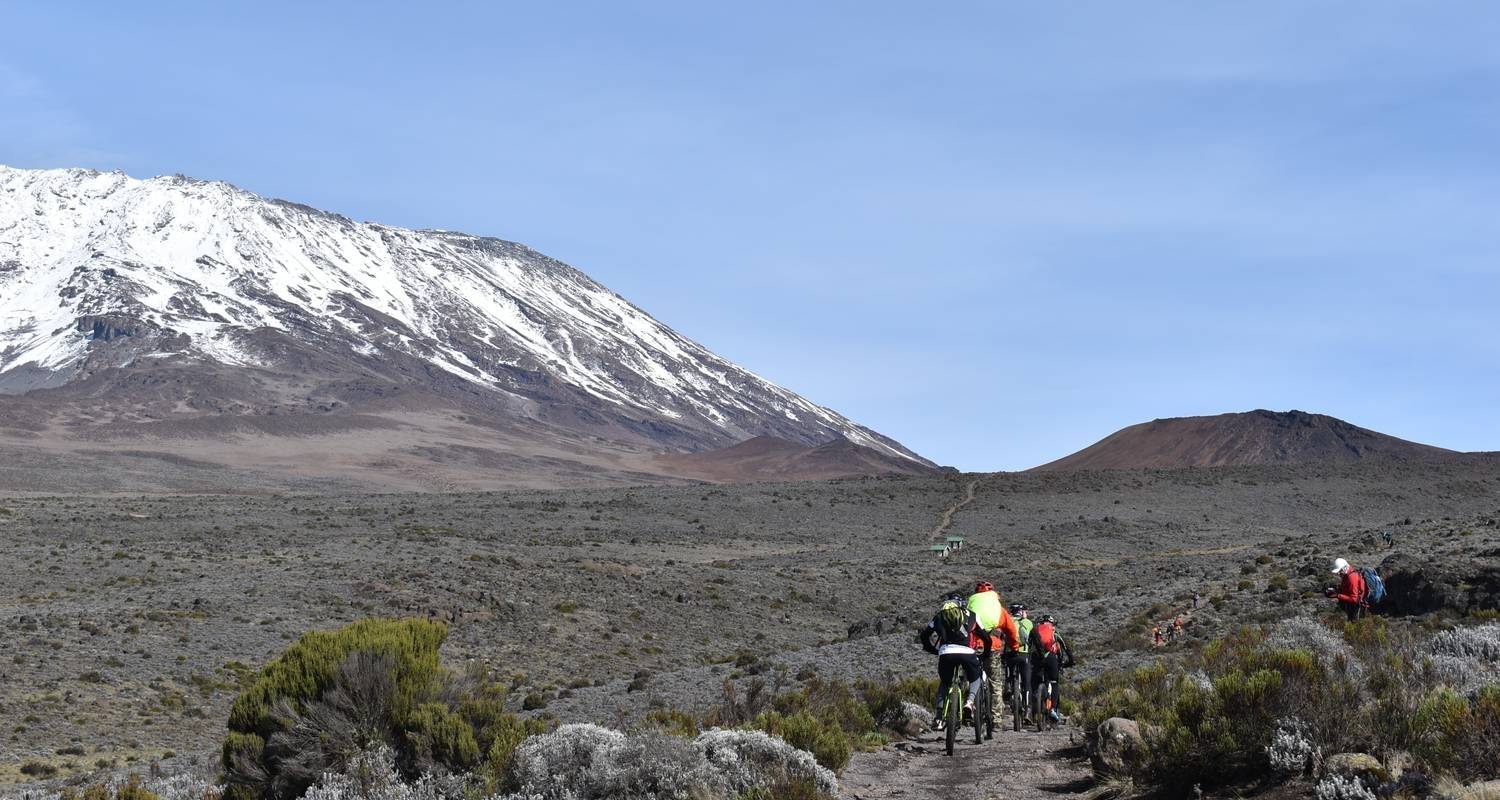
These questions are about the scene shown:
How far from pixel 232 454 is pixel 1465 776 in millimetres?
124633

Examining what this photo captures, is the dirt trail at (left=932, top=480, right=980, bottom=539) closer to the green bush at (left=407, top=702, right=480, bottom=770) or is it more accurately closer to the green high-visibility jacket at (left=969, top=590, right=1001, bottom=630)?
the green high-visibility jacket at (left=969, top=590, right=1001, bottom=630)

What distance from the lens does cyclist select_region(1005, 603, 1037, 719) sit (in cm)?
1217

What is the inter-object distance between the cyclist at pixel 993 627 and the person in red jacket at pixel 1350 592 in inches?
199

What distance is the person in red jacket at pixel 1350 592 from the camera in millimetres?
15055

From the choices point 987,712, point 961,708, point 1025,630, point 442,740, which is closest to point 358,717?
point 442,740

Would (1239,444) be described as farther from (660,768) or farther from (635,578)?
(660,768)

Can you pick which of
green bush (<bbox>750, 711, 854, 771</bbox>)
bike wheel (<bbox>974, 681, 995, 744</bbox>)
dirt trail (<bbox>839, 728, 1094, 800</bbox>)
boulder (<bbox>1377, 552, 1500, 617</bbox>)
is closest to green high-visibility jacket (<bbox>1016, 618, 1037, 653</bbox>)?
bike wheel (<bbox>974, 681, 995, 744</bbox>)

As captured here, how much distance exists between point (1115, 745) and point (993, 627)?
216cm

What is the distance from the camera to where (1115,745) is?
8.75 meters

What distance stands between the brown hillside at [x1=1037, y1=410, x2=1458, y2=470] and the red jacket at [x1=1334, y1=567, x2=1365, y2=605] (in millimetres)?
113843

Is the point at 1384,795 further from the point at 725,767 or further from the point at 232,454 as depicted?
the point at 232,454

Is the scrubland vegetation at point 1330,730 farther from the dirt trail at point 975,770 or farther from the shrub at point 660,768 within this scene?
the shrub at point 660,768

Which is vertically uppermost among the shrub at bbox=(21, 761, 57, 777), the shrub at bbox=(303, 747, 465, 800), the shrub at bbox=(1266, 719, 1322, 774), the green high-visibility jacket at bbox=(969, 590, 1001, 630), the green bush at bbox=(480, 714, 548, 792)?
the green high-visibility jacket at bbox=(969, 590, 1001, 630)

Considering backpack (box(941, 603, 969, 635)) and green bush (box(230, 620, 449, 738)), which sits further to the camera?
backpack (box(941, 603, 969, 635))
